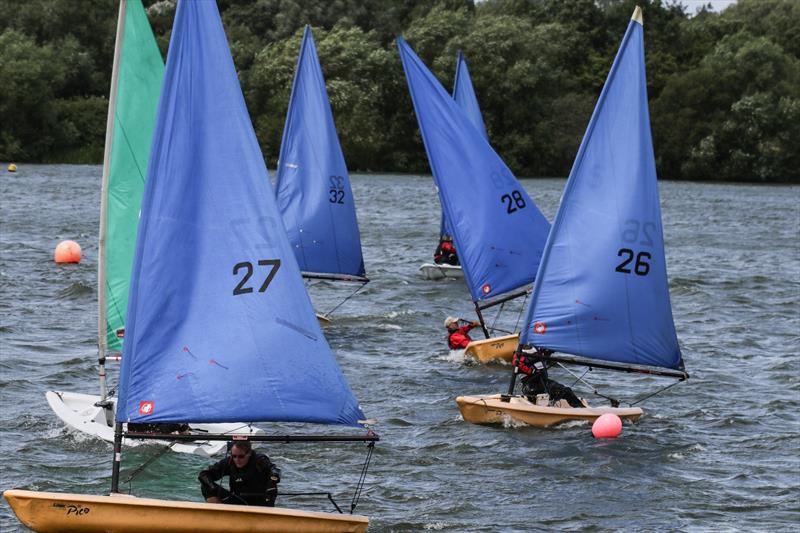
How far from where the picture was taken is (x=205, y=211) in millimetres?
14578

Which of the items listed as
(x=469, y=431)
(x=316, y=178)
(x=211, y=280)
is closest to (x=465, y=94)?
(x=316, y=178)

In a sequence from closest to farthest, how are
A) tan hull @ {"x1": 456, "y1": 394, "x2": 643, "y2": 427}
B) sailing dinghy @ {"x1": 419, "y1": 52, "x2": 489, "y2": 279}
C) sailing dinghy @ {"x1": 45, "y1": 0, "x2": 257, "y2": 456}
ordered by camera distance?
sailing dinghy @ {"x1": 45, "y1": 0, "x2": 257, "y2": 456}, tan hull @ {"x1": 456, "y1": 394, "x2": 643, "y2": 427}, sailing dinghy @ {"x1": 419, "y1": 52, "x2": 489, "y2": 279}

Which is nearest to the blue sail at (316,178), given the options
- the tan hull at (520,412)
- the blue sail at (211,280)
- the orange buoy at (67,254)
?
the tan hull at (520,412)

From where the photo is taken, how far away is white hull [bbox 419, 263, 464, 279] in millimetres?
40938

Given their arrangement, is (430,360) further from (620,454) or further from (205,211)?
(205,211)

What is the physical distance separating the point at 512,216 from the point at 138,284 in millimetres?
14720

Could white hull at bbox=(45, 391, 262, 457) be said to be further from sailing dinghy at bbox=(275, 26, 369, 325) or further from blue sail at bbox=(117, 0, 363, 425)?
sailing dinghy at bbox=(275, 26, 369, 325)

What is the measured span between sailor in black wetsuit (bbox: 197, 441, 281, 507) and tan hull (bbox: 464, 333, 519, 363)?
13.1m

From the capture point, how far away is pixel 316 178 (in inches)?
1244

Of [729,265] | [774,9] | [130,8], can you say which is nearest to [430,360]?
[130,8]

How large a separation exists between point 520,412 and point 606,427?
144 centimetres

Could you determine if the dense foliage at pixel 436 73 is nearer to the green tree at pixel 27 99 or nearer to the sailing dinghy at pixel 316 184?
Result: the green tree at pixel 27 99

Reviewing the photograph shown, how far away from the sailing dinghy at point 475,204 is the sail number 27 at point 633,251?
223 inches

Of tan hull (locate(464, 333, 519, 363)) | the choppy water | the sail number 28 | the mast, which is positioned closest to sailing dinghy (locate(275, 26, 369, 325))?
the choppy water
